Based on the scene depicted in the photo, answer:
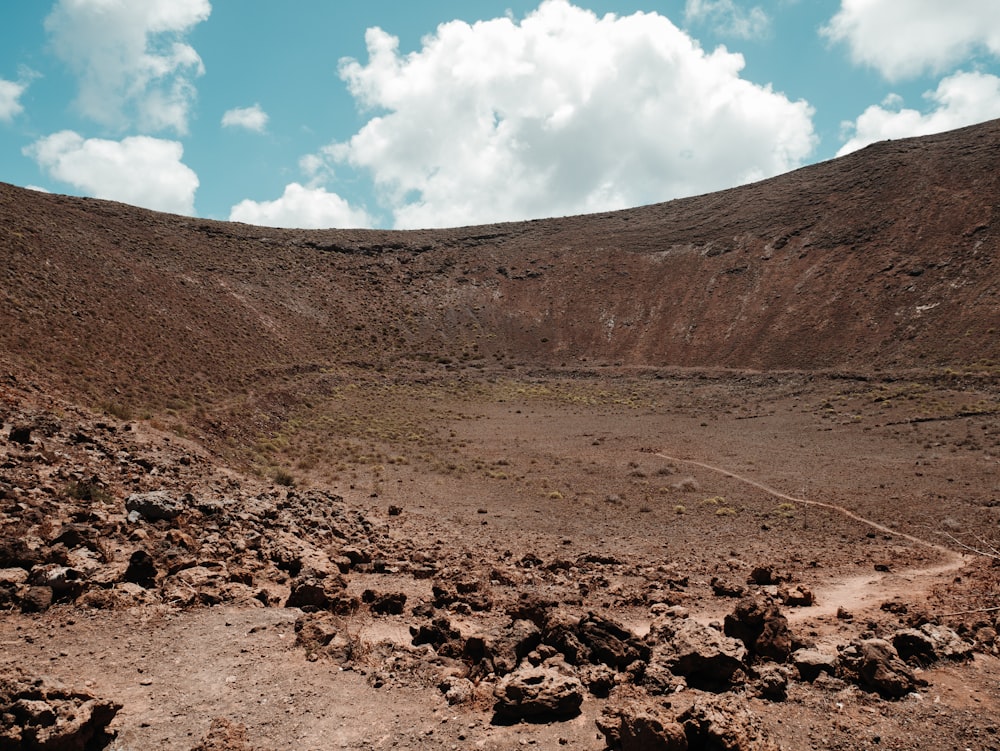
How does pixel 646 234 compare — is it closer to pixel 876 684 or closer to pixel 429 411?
pixel 429 411

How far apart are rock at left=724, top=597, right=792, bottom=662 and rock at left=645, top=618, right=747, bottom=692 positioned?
1.17 ft

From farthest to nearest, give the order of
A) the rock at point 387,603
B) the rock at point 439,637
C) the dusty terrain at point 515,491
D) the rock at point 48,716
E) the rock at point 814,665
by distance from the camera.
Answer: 1. the rock at point 387,603
2. the rock at point 439,637
3. the rock at point 814,665
4. the dusty terrain at point 515,491
5. the rock at point 48,716

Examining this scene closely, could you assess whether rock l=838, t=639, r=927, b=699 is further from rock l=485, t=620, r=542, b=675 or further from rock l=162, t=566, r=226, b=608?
rock l=162, t=566, r=226, b=608

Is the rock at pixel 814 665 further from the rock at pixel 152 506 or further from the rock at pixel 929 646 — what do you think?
the rock at pixel 152 506

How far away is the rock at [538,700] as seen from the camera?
6.11 m

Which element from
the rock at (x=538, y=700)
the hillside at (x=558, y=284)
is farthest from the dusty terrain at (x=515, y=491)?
the hillside at (x=558, y=284)

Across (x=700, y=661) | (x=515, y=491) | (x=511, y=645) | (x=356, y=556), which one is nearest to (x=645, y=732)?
(x=700, y=661)

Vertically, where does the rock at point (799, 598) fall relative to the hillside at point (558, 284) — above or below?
below

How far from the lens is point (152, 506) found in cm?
1096

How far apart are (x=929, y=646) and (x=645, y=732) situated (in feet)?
12.3

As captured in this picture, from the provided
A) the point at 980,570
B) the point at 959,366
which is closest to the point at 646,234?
the point at 959,366

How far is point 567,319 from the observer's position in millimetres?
55438

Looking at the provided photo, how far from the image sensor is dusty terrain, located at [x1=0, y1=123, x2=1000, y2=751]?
626cm

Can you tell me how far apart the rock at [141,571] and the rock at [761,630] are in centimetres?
766
